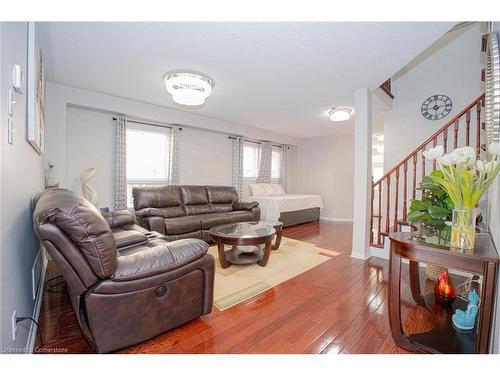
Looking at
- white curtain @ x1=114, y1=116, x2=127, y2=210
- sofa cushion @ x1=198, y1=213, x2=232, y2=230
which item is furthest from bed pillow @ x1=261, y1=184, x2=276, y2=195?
white curtain @ x1=114, y1=116, x2=127, y2=210

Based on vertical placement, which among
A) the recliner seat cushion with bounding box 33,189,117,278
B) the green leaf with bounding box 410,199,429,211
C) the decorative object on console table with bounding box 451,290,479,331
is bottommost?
the decorative object on console table with bounding box 451,290,479,331

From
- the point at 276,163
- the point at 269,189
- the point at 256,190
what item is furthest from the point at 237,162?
the point at 276,163

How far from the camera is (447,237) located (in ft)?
4.85

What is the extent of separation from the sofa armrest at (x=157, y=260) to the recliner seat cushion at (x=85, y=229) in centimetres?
7

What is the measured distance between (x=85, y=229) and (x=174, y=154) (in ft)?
11.1

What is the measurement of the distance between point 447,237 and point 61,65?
158 inches

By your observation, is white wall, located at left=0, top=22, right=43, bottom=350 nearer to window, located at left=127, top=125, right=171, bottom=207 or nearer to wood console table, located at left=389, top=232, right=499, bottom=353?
wood console table, located at left=389, top=232, right=499, bottom=353

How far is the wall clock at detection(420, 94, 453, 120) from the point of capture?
12.3ft

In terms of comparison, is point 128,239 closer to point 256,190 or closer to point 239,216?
point 239,216

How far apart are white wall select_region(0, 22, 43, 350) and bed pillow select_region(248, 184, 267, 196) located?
4.44m

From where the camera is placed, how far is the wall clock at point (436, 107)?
3758 millimetres
